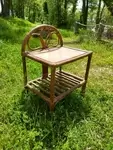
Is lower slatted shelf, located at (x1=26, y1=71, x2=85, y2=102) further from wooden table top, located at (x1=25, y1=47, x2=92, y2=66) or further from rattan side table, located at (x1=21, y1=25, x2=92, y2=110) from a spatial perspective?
wooden table top, located at (x1=25, y1=47, x2=92, y2=66)

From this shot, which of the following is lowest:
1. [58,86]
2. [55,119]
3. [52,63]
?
[55,119]

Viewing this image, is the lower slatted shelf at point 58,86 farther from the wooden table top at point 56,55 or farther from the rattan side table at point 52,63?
the wooden table top at point 56,55

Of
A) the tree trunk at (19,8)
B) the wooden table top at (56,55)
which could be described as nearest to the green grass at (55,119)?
the wooden table top at (56,55)

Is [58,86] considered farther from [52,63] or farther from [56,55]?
[52,63]

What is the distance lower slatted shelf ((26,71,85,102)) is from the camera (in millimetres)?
2747

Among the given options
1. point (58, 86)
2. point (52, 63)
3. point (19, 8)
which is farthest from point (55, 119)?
point (19, 8)

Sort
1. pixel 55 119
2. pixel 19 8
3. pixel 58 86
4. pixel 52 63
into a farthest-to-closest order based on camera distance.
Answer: pixel 19 8
pixel 58 86
pixel 55 119
pixel 52 63

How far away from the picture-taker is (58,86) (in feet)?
9.69

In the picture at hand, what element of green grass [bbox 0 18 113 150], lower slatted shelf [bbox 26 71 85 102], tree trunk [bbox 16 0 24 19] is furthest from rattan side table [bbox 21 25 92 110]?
tree trunk [bbox 16 0 24 19]

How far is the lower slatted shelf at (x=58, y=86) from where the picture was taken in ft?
9.01

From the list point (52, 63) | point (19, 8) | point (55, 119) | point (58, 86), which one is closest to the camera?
point (52, 63)

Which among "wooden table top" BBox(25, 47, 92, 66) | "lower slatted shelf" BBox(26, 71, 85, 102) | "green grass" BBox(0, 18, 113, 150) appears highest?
"wooden table top" BBox(25, 47, 92, 66)

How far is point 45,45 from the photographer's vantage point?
2.98 metres

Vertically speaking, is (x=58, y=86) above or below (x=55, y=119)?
above
